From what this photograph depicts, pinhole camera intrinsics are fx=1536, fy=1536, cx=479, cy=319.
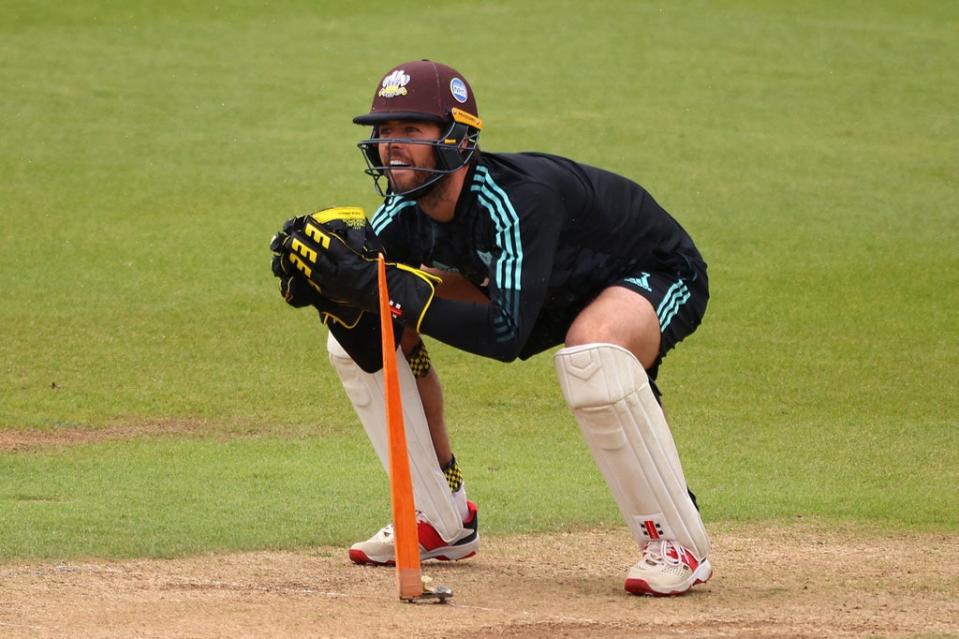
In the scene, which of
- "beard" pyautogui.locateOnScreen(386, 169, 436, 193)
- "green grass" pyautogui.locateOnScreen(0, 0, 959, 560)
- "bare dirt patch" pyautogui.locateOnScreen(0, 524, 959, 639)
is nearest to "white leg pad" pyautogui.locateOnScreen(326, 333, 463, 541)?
"bare dirt patch" pyautogui.locateOnScreen(0, 524, 959, 639)

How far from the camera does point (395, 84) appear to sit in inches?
194

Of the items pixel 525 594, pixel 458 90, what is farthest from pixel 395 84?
pixel 525 594

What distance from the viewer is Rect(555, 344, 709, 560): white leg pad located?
4777mm

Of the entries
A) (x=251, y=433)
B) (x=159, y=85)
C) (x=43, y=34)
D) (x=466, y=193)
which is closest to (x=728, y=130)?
(x=159, y=85)

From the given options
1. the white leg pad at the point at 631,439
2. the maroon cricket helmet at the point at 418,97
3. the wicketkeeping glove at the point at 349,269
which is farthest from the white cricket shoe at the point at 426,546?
the maroon cricket helmet at the point at 418,97

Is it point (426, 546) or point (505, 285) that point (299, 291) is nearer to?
point (505, 285)

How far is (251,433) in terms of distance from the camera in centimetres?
798

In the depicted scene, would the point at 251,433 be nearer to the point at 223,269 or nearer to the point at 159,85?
the point at 223,269

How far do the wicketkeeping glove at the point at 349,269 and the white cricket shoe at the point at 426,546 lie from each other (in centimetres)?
102

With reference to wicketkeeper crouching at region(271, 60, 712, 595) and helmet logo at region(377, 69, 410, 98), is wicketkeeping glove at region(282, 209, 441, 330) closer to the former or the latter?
wicketkeeper crouching at region(271, 60, 712, 595)

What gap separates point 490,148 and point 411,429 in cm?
987

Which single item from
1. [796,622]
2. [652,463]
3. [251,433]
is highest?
[652,463]

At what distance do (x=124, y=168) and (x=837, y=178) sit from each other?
6828mm

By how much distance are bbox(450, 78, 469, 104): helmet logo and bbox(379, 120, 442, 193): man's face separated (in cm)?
13
